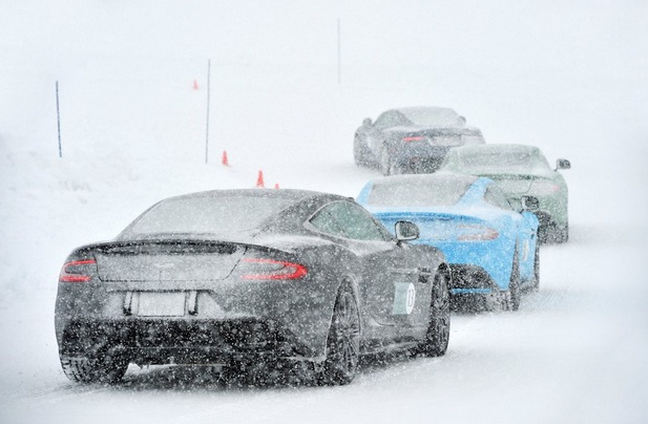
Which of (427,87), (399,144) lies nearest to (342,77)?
(427,87)

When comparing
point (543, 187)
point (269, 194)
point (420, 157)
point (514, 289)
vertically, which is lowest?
point (514, 289)

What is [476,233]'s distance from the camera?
44.4ft

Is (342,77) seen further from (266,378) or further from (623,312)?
(266,378)

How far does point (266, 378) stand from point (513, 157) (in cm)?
1124

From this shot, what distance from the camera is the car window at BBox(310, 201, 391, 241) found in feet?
32.3

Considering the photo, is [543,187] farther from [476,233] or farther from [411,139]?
[476,233]

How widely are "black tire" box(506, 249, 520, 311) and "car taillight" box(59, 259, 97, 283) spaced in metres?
5.83

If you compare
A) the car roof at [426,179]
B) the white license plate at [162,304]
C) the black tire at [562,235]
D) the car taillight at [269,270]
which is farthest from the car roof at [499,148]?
the white license plate at [162,304]

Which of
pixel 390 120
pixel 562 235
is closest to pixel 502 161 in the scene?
pixel 562 235

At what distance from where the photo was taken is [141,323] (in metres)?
8.67

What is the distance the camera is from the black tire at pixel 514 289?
14.0m

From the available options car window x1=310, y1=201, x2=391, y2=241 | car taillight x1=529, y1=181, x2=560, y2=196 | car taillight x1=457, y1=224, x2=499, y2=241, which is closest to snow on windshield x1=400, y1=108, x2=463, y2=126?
car taillight x1=529, y1=181, x2=560, y2=196

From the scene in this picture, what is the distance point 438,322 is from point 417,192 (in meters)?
3.50

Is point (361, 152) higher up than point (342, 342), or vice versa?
point (342, 342)
